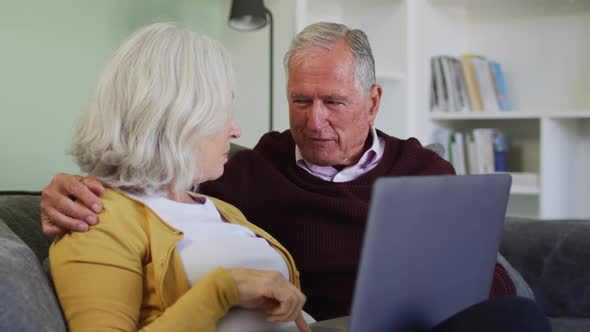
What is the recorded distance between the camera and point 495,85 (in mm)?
3760

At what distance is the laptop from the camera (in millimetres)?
985

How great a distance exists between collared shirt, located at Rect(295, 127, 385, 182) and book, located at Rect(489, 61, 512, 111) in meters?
2.00

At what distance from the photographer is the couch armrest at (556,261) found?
1.96m

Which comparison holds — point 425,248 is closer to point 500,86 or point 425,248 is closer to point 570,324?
point 570,324

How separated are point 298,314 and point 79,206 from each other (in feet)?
1.26

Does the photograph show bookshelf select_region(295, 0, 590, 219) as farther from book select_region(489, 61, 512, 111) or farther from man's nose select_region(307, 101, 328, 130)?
man's nose select_region(307, 101, 328, 130)

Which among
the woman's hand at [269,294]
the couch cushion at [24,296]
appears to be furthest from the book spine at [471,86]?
the couch cushion at [24,296]

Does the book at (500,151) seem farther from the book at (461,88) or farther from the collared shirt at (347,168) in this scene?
the collared shirt at (347,168)

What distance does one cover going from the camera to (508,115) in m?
3.59

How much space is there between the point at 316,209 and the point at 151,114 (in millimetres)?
632

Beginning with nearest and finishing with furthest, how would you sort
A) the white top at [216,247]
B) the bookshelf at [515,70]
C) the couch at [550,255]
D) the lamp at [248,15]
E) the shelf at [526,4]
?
the white top at [216,247] → the couch at [550,255] → the lamp at [248,15] → the bookshelf at [515,70] → the shelf at [526,4]

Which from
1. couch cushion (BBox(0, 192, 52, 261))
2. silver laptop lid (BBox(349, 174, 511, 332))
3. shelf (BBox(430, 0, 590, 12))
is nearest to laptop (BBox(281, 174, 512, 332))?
silver laptop lid (BBox(349, 174, 511, 332))

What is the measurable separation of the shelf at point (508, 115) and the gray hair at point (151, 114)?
8.15ft

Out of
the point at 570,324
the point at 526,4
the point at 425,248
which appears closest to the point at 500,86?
the point at 526,4
